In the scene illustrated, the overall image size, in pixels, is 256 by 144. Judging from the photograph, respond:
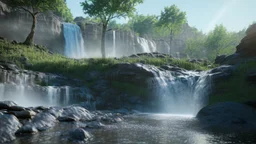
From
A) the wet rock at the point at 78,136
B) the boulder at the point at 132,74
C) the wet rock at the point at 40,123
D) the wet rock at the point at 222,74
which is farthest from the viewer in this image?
the boulder at the point at 132,74

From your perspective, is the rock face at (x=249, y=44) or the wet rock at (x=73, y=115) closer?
the wet rock at (x=73, y=115)

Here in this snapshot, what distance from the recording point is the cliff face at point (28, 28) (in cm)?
4250

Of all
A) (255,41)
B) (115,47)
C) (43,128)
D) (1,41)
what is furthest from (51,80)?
(115,47)

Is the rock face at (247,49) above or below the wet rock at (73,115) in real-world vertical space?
above

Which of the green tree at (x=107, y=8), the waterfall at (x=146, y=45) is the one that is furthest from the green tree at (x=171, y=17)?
the green tree at (x=107, y=8)

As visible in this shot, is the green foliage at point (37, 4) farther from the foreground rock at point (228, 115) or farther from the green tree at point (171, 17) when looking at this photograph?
the green tree at point (171, 17)

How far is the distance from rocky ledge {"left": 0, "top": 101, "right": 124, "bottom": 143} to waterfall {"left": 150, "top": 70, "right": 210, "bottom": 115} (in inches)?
534

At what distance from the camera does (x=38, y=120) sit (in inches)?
452

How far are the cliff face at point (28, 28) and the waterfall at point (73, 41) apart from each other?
1.25 metres

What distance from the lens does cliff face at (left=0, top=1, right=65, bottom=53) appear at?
42.5 m

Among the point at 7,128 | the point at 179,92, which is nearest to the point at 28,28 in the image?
the point at 179,92

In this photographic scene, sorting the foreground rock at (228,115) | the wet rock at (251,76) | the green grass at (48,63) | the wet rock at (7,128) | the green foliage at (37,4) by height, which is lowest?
the foreground rock at (228,115)

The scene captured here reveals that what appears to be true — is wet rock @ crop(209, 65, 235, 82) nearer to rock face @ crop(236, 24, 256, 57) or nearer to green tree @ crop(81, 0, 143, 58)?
rock face @ crop(236, 24, 256, 57)

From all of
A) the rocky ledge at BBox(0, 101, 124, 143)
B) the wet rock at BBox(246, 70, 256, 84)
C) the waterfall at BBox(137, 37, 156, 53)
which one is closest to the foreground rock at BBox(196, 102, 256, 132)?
the wet rock at BBox(246, 70, 256, 84)
